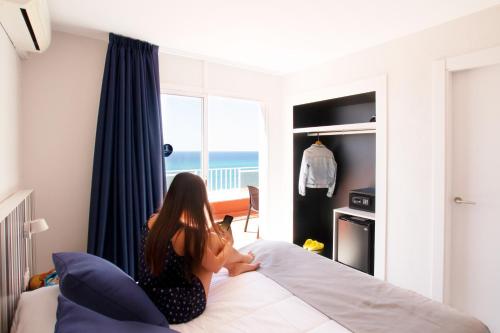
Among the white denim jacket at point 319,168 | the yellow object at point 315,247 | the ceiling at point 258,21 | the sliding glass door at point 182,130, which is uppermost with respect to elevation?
the ceiling at point 258,21

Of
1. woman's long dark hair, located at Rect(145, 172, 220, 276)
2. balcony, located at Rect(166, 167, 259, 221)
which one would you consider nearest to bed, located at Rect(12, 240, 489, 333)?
woman's long dark hair, located at Rect(145, 172, 220, 276)

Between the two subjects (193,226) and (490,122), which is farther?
(490,122)

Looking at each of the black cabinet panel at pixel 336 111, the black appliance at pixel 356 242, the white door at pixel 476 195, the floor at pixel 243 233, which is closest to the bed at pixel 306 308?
the white door at pixel 476 195

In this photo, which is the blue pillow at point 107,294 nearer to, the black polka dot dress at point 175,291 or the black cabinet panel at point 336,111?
the black polka dot dress at point 175,291

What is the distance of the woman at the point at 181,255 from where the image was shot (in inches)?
50.3

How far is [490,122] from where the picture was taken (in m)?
2.01

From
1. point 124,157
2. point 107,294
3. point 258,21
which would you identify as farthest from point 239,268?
point 258,21

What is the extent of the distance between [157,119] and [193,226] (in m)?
1.52

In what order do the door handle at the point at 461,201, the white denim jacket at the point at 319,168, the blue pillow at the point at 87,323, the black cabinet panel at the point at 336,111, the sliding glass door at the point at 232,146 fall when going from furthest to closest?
the sliding glass door at the point at 232,146
the white denim jacket at the point at 319,168
the black cabinet panel at the point at 336,111
the door handle at the point at 461,201
the blue pillow at the point at 87,323

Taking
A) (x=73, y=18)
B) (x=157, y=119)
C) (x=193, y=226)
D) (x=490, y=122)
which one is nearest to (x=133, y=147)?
(x=157, y=119)

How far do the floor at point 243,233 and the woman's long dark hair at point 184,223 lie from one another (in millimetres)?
2663

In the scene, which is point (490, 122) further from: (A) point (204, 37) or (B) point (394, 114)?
(A) point (204, 37)

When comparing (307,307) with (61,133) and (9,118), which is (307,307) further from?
(61,133)

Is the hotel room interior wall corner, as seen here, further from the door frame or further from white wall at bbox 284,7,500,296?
the door frame
